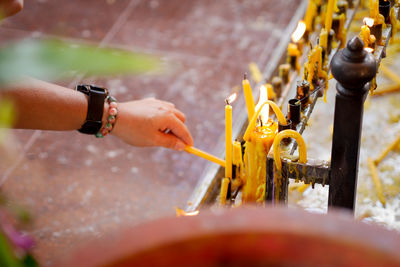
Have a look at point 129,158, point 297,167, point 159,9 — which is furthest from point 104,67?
point 159,9

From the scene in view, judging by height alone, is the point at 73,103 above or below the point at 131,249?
above

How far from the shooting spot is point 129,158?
175cm

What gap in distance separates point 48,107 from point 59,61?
0.91 meters

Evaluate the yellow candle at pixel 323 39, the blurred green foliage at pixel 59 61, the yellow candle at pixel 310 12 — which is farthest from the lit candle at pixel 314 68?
the blurred green foliage at pixel 59 61

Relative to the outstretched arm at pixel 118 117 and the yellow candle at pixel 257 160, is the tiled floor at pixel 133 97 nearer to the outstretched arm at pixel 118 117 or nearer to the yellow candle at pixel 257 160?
the outstretched arm at pixel 118 117

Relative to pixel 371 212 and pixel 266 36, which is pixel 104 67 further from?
pixel 266 36

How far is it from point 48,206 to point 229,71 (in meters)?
0.90

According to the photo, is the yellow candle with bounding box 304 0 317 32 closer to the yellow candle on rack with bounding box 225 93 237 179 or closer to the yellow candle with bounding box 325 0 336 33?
the yellow candle with bounding box 325 0 336 33

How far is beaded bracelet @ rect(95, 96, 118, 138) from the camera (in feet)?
3.81

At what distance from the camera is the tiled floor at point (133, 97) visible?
1558 millimetres

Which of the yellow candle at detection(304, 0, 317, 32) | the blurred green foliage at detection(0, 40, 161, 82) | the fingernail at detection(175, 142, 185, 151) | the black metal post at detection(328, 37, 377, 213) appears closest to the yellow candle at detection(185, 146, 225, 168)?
the fingernail at detection(175, 142, 185, 151)

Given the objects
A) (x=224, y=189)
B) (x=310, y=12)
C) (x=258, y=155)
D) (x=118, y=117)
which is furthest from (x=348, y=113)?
(x=310, y=12)

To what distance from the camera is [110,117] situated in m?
1.16

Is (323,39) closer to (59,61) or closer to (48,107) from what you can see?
(48,107)
